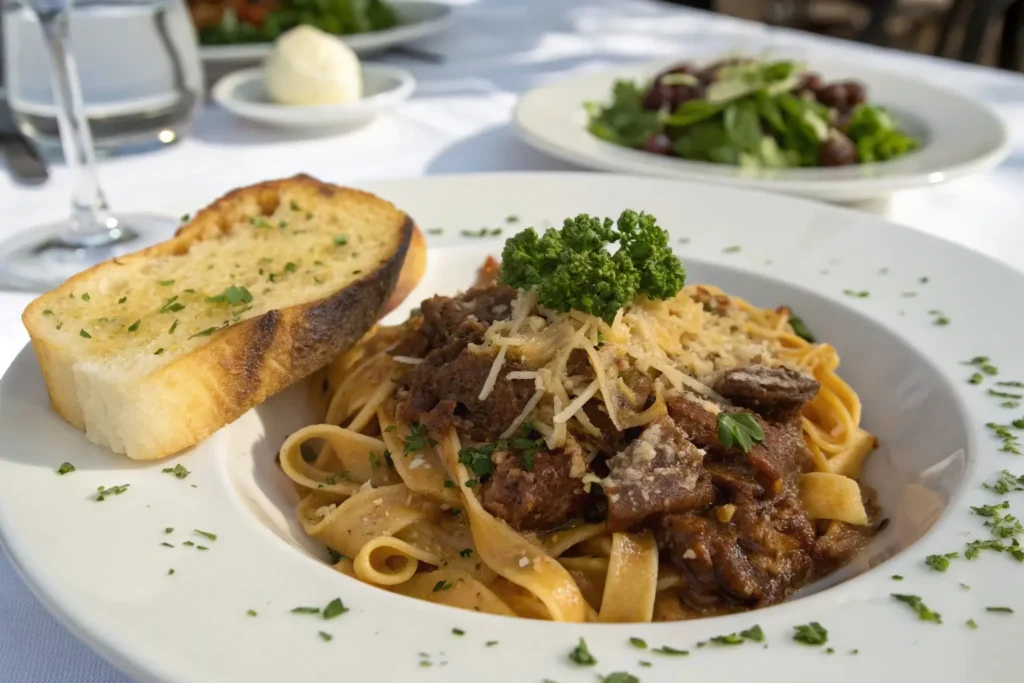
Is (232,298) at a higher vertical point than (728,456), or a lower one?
higher

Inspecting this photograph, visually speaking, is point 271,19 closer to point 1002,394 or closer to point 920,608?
point 1002,394

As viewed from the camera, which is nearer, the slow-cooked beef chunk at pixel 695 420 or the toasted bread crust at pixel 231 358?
the toasted bread crust at pixel 231 358

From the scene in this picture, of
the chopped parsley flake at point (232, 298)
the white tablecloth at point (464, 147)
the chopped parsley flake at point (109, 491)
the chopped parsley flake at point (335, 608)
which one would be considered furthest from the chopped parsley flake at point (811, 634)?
the chopped parsley flake at point (232, 298)

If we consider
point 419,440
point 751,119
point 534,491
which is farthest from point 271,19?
point 534,491

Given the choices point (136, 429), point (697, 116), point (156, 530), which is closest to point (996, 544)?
point (156, 530)

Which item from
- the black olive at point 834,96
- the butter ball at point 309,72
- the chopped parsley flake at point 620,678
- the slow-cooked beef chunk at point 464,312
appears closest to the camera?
the chopped parsley flake at point 620,678

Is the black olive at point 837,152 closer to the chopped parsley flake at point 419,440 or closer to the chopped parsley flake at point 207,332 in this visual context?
the chopped parsley flake at point 419,440
